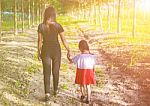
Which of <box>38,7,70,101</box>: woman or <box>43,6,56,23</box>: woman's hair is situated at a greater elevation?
<box>43,6,56,23</box>: woman's hair

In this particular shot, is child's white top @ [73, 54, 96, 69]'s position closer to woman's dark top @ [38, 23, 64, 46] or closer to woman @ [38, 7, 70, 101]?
woman @ [38, 7, 70, 101]

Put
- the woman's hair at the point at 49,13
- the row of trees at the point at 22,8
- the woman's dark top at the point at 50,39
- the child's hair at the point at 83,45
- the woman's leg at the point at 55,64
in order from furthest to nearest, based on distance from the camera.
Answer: the row of trees at the point at 22,8, the woman's leg at the point at 55,64, the woman's dark top at the point at 50,39, the child's hair at the point at 83,45, the woman's hair at the point at 49,13

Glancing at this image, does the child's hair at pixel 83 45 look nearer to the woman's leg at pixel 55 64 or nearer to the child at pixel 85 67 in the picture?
the child at pixel 85 67

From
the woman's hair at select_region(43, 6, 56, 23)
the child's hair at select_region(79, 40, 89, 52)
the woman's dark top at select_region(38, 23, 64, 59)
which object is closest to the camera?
the woman's hair at select_region(43, 6, 56, 23)

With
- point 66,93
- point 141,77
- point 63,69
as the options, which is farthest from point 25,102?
point 63,69

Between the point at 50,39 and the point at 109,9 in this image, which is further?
the point at 109,9

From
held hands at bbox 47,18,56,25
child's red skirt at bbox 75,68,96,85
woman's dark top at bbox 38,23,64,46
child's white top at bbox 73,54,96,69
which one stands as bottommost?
child's red skirt at bbox 75,68,96,85

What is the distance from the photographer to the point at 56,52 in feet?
38.1

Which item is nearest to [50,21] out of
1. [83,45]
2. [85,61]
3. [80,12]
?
[83,45]

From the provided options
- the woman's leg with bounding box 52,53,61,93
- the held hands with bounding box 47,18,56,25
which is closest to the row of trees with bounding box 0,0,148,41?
the woman's leg with bounding box 52,53,61,93

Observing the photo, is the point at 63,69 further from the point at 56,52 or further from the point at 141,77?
the point at 56,52

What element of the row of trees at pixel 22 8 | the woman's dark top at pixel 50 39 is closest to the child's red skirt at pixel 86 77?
the woman's dark top at pixel 50 39

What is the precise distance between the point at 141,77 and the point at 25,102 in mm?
5745

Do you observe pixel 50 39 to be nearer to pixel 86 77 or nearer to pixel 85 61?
pixel 85 61
